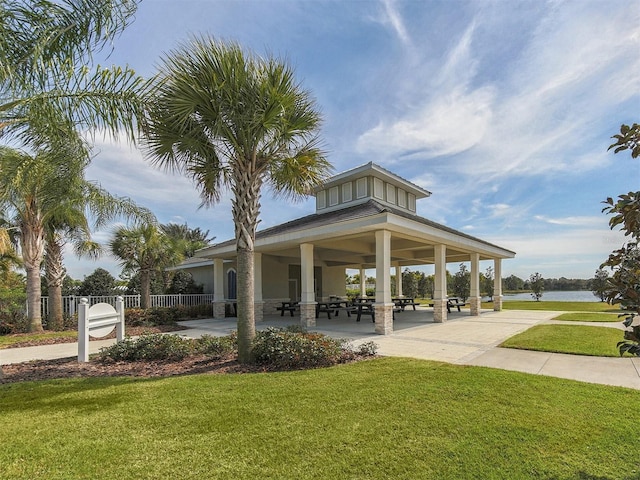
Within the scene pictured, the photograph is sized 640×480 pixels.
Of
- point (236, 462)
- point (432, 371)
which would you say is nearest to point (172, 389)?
point (236, 462)

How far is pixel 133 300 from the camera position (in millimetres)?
19875

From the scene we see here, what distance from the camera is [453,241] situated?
50.2ft

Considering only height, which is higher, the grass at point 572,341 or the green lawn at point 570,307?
the grass at point 572,341

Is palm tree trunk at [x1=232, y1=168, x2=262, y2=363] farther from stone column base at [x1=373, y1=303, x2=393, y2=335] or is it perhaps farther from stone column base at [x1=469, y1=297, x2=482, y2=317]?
stone column base at [x1=469, y1=297, x2=482, y2=317]

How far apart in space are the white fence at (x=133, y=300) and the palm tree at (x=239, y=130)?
9.80 metres

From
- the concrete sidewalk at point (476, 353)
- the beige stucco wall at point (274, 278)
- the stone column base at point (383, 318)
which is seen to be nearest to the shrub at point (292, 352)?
the concrete sidewalk at point (476, 353)

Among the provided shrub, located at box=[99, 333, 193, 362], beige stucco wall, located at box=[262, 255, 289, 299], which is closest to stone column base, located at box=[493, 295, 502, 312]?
beige stucco wall, located at box=[262, 255, 289, 299]

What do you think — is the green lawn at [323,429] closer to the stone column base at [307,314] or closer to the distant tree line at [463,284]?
the stone column base at [307,314]

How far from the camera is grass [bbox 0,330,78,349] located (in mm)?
11132

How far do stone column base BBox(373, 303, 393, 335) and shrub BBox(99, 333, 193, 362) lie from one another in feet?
20.5

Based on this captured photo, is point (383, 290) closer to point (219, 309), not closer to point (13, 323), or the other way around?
point (219, 309)

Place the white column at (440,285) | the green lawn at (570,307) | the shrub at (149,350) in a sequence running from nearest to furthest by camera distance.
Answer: the shrub at (149,350)
the white column at (440,285)
the green lawn at (570,307)

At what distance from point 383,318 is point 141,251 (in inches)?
532

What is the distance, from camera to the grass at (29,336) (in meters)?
11.1
